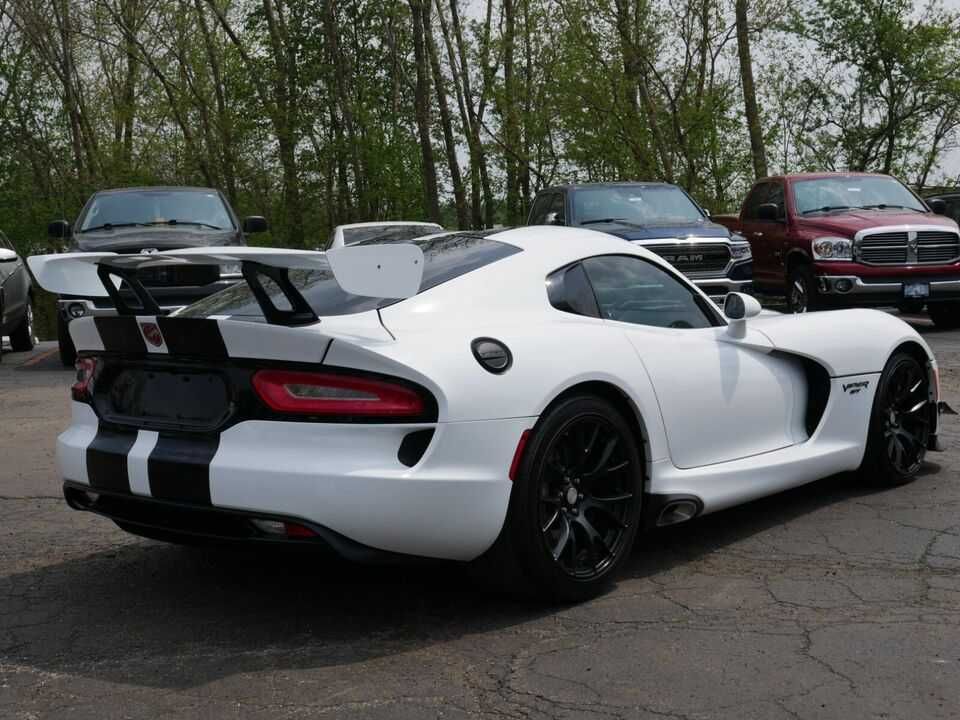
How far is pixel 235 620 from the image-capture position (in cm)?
434

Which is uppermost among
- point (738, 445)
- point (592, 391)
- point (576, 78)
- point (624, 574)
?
point (576, 78)

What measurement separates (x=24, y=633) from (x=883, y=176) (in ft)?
47.9

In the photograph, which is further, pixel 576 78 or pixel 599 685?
pixel 576 78

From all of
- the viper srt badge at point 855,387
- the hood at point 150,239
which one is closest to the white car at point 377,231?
the hood at point 150,239

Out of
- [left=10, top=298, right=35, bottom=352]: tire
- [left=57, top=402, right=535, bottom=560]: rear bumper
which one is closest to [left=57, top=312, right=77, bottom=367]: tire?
[left=10, top=298, right=35, bottom=352]: tire

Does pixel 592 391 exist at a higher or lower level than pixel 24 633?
higher

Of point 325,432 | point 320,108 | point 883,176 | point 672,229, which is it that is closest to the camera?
point 325,432

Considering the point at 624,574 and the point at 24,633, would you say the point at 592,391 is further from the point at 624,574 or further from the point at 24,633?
the point at 24,633

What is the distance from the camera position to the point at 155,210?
13914mm

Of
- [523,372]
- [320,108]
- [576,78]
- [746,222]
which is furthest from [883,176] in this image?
[320,108]

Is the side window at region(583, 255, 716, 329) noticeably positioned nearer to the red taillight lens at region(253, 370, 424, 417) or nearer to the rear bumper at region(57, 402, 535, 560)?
the rear bumper at region(57, 402, 535, 560)

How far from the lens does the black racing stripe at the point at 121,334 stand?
4.34m

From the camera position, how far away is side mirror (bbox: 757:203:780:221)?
16.0 meters

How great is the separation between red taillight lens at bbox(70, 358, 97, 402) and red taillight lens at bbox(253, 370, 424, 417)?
Result: 97 centimetres
